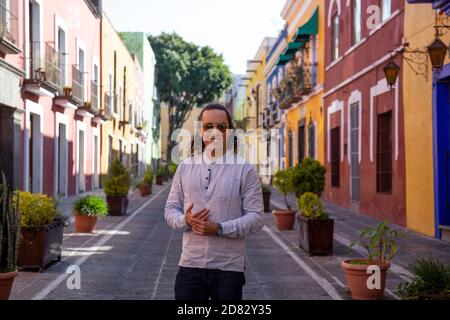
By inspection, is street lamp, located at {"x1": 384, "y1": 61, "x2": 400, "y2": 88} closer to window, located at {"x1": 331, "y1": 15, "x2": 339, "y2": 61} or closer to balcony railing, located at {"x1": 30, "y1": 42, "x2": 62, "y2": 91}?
window, located at {"x1": 331, "y1": 15, "x2": 339, "y2": 61}

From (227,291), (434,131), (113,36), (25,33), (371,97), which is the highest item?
(113,36)

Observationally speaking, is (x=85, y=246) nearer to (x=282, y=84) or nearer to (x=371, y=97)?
(x=371, y=97)

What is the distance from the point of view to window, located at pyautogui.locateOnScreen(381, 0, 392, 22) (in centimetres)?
1480

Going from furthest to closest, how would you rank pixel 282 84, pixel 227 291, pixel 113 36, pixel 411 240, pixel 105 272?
1. pixel 113 36
2. pixel 282 84
3. pixel 411 240
4. pixel 105 272
5. pixel 227 291

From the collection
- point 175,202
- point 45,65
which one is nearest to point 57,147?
point 45,65

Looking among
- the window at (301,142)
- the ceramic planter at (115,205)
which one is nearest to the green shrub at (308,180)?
the ceramic planter at (115,205)

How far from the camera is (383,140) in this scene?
1530cm

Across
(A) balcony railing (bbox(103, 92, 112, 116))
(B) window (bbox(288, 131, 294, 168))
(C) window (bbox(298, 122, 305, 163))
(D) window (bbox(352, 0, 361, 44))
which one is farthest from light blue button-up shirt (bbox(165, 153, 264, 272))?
(B) window (bbox(288, 131, 294, 168))

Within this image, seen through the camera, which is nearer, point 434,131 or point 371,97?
point 434,131

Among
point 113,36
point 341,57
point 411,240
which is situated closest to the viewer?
point 411,240

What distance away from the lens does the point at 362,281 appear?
650cm

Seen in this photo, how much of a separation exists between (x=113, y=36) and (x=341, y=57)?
15.5m

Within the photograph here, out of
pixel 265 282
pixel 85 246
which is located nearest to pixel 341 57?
pixel 85 246

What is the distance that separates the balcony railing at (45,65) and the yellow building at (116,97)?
673 centimetres
